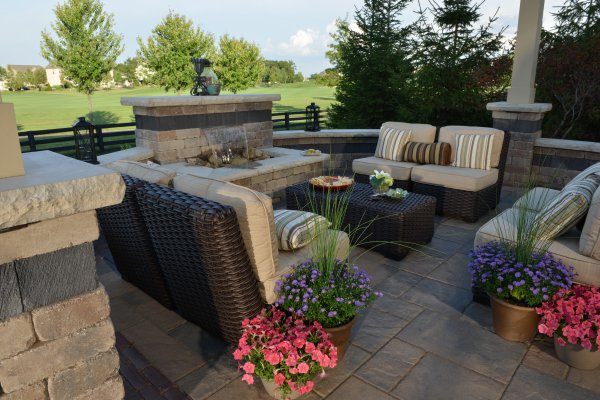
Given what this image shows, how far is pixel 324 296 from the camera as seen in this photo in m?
2.29

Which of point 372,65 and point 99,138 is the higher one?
point 372,65

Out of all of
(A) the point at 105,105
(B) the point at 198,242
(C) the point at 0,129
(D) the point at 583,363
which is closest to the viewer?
(C) the point at 0,129

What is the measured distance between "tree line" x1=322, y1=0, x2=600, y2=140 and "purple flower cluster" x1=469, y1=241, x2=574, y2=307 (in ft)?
17.3

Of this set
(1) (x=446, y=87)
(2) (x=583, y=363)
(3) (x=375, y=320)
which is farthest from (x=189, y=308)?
(1) (x=446, y=87)

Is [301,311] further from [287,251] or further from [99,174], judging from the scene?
[99,174]

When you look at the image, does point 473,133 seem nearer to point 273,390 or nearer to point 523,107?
point 523,107

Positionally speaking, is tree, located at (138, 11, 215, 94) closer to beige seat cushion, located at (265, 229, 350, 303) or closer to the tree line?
the tree line

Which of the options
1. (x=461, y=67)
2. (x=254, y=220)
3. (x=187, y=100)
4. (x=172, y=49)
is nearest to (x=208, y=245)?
(x=254, y=220)

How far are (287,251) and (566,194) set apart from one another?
2.01 m

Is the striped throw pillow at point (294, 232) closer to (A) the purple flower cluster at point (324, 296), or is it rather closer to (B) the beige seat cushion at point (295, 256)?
(B) the beige seat cushion at point (295, 256)

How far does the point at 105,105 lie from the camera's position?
32.2 meters

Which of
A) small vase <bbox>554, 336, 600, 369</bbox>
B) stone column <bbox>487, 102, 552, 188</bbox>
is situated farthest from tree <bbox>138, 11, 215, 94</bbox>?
small vase <bbox>554, 336, 600, 369</bbox>

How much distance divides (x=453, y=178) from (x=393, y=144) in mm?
1188

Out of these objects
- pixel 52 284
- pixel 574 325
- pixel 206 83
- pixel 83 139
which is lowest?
pixel 574 325
